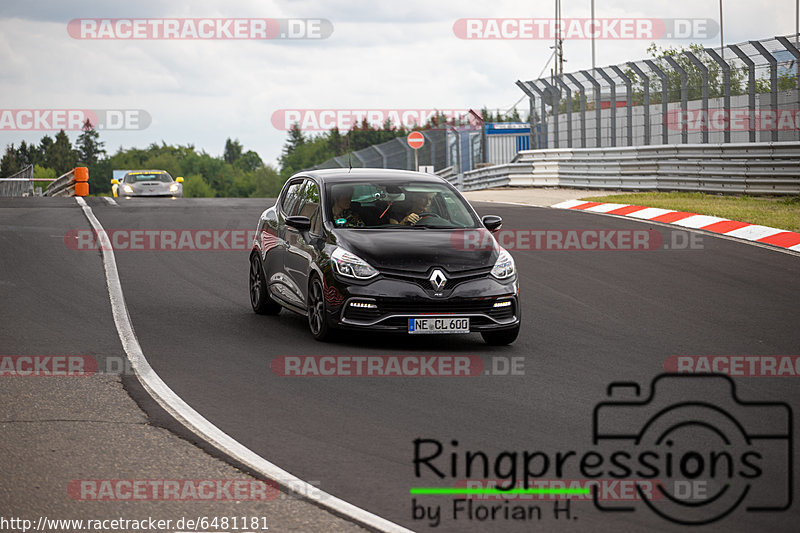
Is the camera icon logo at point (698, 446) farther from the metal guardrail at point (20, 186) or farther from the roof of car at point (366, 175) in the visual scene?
the metal guardrail at point (20, 186)

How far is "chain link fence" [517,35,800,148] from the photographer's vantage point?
2359cm

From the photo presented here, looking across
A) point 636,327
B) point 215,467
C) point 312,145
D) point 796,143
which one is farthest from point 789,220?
point 312,145

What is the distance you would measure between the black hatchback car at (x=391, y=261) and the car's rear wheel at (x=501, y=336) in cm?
1

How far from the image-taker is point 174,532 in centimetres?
510

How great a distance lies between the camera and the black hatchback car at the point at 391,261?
9750 mm

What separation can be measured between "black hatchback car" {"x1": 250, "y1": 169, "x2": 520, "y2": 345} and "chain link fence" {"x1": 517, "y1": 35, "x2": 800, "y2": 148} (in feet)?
47.6

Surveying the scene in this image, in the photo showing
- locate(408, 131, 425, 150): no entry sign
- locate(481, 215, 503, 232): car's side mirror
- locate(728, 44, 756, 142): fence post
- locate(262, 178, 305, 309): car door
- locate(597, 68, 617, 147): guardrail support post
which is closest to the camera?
locate(481, 215, 503, 232): car's side mirror

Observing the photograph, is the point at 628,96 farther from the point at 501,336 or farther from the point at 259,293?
the point at 501,336

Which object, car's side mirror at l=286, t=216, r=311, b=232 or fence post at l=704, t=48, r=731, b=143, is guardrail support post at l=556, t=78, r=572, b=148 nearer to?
fence post at l=704, t=48, r=731, b=143

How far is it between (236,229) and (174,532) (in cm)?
1525

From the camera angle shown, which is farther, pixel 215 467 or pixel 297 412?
pixel 297 412

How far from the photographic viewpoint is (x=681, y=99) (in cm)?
2692

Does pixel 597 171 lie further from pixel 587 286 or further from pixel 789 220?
pixel 587 286
